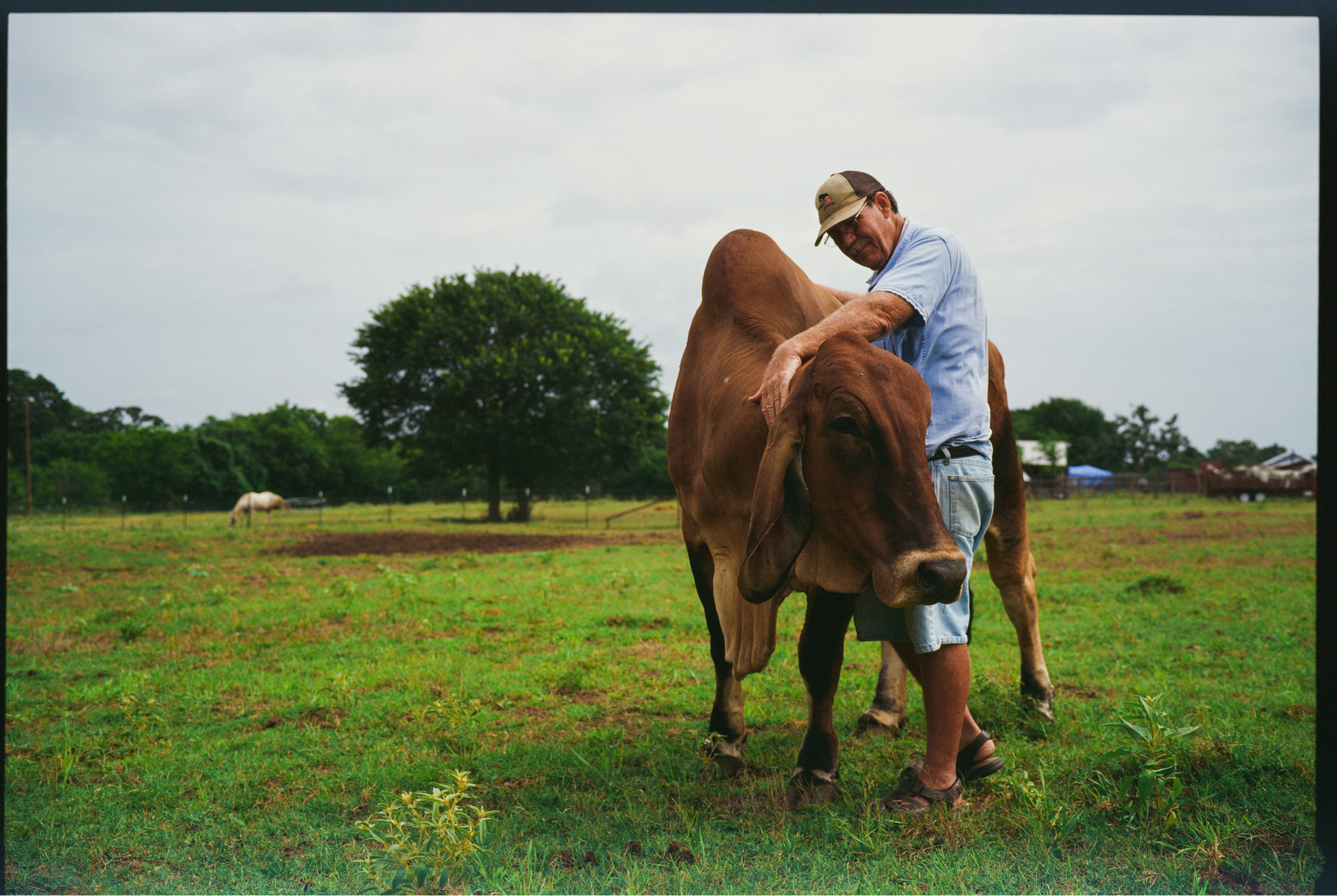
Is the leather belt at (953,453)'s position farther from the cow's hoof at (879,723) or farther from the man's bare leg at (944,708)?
the cow's hoof at (879,723)

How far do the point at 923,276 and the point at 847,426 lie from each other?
71 cm

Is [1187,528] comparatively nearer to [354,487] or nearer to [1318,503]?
[1318,503]

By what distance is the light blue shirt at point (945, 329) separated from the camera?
2789 millimetres

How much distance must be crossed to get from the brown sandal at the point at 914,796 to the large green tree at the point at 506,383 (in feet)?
81.1

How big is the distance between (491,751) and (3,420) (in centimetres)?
246

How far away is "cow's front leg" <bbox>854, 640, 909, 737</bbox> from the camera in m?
4.08

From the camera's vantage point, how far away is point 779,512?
98.1 inches

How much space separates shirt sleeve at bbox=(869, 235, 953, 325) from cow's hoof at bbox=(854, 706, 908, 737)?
7.13 feet

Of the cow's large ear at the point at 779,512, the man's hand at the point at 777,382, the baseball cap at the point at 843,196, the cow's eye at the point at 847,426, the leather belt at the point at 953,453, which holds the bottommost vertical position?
the cow's large ear at the point at 779,512

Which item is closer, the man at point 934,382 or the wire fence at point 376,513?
the man at point 934,382

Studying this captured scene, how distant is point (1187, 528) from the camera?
17750 mm

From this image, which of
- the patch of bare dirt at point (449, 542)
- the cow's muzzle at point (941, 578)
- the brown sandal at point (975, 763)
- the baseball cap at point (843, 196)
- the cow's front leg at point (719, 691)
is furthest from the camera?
the patch of bare dirt at point (449, 542)

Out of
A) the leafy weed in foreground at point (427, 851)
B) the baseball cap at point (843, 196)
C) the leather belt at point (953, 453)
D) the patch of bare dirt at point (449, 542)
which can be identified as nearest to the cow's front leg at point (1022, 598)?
the leather belt at point (953, 453)

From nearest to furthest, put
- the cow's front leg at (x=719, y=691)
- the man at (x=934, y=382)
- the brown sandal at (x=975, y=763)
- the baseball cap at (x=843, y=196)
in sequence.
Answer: the man at (x=934, y=382), the baseball cap at (x=843, y=196), the brown sandal at (x=975, y=763), the cow's front leg at (x=719, y=691)
